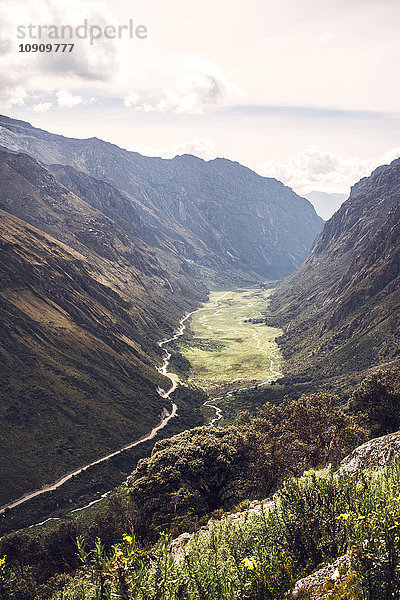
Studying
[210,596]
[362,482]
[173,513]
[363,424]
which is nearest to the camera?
[210,596]

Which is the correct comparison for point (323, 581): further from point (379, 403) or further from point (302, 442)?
point (379, 403)

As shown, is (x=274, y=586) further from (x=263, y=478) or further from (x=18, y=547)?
(x=18, y=547)

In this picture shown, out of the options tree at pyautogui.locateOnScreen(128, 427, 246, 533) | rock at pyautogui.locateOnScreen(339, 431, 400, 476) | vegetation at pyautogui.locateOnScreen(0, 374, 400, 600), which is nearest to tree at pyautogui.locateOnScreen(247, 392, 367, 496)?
vegetation at pyautogui.locateOnScreen(0, 374, 400, 600)

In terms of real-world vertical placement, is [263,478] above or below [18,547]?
above

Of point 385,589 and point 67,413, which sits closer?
point 385,589

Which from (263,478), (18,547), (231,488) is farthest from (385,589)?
(18,547)

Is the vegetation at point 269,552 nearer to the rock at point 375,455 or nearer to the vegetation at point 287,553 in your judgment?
the vegetation at point 287,553

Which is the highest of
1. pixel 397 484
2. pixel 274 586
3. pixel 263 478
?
pixel 397 484

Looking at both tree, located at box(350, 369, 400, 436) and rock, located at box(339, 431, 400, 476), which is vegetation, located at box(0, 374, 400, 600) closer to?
rock, located at box(339, 431, 400, 476)
